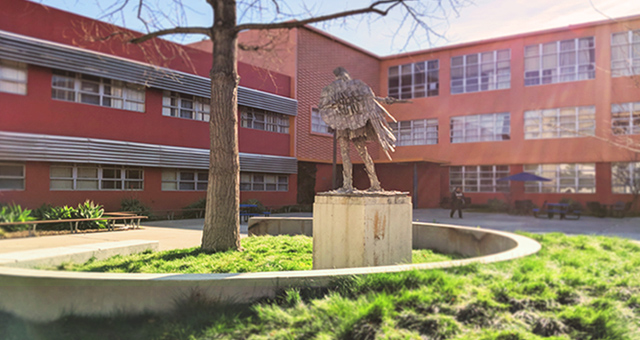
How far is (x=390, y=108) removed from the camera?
32.6 metres

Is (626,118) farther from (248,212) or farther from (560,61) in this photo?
(248,212)

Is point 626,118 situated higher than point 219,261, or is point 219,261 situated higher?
point 626,118

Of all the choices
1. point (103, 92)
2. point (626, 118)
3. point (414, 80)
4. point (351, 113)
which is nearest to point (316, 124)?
point (414, 80)

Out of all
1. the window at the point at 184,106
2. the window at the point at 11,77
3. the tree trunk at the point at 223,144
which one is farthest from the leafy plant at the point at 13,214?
the window at the point at 184,106

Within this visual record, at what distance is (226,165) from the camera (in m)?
7.70

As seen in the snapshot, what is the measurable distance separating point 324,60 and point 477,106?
11.3 m

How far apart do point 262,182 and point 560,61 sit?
19141 millimetres

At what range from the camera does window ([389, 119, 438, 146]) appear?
103 ft

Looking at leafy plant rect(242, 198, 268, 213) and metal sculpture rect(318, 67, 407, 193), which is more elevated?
metal sculpture rect(318, 67, 407, 193)

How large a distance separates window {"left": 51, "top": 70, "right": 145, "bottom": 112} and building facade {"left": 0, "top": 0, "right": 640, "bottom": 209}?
0.15ft

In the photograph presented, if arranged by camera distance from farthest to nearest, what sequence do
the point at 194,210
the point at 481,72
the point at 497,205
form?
1. the point at 481,72
2. the point at 497,205
3. the point at 194,210

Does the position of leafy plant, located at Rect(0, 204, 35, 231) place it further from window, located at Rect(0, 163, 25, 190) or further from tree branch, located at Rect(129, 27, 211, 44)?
tree branch, located at Rect(129, 27, 211, 44)

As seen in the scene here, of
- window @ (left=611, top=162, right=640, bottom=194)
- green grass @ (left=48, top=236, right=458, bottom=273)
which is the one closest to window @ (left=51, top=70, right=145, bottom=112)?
green grass @ (left=48, top=236, right=458, bottom=273)

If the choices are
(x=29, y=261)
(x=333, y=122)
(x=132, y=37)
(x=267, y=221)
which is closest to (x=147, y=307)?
(x=29, y=261)
